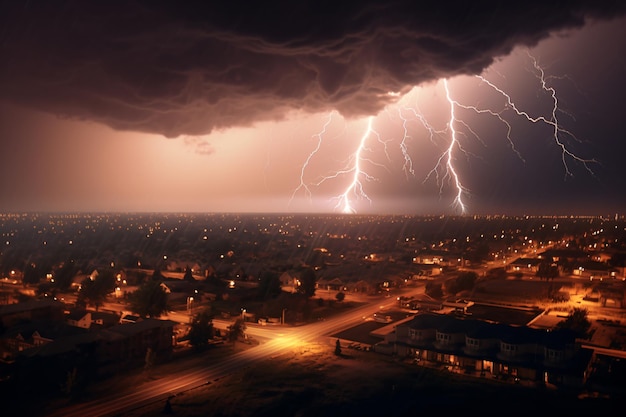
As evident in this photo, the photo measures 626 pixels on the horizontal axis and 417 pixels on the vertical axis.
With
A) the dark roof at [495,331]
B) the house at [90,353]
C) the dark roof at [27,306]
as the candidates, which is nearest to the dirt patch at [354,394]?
the dark roof at [495,331]

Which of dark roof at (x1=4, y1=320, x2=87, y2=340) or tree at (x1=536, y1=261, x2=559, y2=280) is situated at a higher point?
tree at (x1=536, y1=261, x2=559, y2=280)

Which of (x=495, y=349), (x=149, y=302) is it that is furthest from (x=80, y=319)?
(x=495, y=349)

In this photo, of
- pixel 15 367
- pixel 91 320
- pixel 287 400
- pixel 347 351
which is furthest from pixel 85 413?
pixel 91 320

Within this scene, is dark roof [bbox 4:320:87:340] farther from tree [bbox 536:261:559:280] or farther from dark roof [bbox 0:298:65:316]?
tree [bbox 536:261:559:280]

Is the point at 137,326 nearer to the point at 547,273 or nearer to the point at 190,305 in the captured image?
the point at 190,305

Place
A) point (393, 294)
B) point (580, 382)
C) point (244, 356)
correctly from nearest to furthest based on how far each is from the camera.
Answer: point (580, 382)
point (244, 356)
point (393, 294)

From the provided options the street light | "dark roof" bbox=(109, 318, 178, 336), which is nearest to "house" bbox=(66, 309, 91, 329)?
"dark roof" bbox=(109, 318, 178, 336)

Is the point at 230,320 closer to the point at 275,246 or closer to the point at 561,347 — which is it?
the point at 561,347
